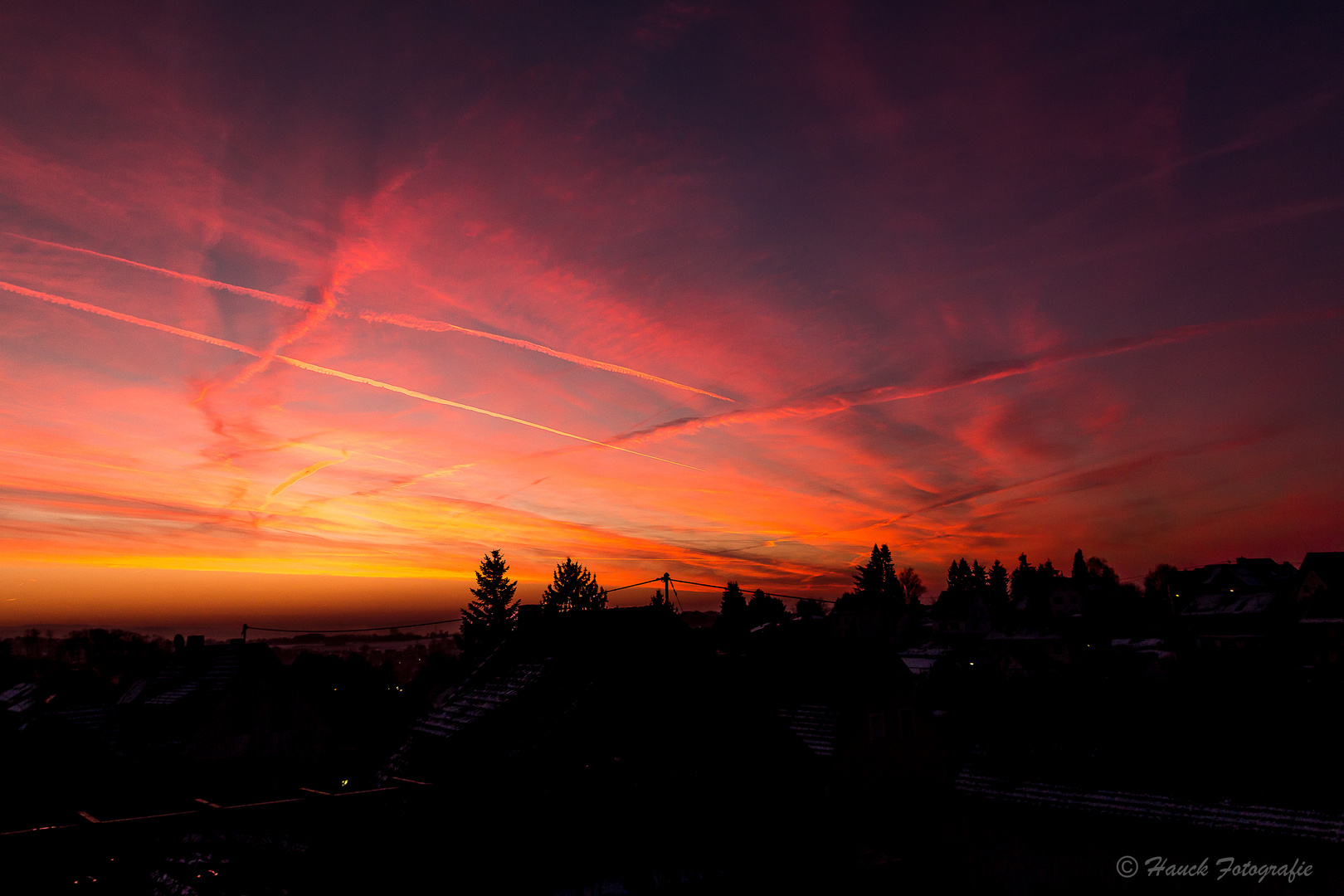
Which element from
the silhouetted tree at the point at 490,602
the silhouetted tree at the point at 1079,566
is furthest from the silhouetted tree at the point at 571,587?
the silhouetted tree at the point at 1079,566

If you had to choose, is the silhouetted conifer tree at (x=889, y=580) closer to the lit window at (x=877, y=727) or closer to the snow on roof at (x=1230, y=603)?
the snow on roof at (x=1230, y=603)

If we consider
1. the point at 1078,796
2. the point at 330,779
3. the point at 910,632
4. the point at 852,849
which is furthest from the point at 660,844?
the point at 910,632

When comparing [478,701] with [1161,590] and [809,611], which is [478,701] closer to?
[809,611]

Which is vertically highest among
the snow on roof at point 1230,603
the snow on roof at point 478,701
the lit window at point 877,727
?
the snow on roof at point 1230,603

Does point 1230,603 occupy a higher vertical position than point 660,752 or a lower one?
higher

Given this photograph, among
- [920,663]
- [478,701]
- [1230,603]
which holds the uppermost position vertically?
[1230,603]

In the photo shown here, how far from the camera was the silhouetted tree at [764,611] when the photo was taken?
130625 mm

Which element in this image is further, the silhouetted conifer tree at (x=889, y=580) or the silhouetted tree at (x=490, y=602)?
the silhouetted conifer tree at (x=889, y=580)

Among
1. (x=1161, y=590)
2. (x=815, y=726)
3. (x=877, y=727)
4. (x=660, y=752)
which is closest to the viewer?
(x=660, y=752)

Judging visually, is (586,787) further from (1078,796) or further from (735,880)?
(1078,796)

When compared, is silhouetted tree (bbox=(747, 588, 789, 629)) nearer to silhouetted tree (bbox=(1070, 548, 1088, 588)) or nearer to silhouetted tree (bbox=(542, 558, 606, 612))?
silhouetted tree (bbox=(542, 558, 606, 612))

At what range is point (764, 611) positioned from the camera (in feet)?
440

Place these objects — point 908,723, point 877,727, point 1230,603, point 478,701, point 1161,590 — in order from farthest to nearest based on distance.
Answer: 1. point 1161,590
2. point 1230,603
3. point 908,723
4. point 877,727
5. point 478,701

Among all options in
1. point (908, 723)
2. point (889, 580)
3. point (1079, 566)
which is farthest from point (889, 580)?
point (908, 723)
